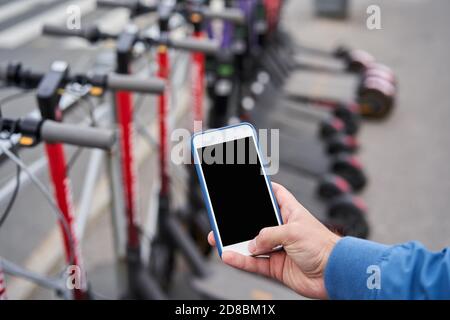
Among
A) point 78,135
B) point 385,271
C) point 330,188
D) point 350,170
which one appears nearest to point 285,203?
point 385,271

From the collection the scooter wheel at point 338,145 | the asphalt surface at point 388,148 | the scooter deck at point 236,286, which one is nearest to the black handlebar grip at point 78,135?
the asphalt surface at point 388,148

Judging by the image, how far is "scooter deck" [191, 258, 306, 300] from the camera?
2.13 metres

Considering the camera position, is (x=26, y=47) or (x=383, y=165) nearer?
(x=26, y=47)

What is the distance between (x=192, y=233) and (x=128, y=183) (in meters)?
0.81

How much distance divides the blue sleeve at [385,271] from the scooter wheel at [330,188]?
79.5 inches

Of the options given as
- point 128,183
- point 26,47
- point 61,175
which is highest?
point 26,47

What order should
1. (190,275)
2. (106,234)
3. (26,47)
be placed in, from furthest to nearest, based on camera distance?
(26,47) < (106,234) < (190,275)

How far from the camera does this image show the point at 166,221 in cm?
235

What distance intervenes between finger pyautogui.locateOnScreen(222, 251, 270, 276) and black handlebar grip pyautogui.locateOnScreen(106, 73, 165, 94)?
0.56 m

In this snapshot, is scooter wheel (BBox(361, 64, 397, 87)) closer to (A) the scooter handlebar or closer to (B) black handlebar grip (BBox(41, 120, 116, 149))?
(A) the scooter handlebar

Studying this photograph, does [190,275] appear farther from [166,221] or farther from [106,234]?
[106,234]

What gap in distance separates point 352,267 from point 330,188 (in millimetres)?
2070

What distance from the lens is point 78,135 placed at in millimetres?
1101
